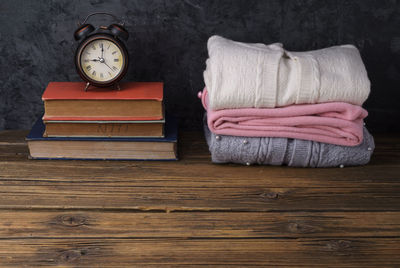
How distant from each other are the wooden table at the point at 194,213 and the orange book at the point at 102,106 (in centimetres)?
13

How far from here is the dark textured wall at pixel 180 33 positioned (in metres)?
1.37

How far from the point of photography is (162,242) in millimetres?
958

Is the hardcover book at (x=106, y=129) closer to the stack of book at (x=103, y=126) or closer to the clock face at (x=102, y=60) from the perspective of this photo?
the stack of book at (x=103, y=126)

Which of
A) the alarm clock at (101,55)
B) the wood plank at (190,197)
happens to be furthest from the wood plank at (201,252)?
the alarm clock at (101,55)

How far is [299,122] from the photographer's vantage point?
3.86 feet

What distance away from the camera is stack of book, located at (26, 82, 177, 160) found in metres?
1.24

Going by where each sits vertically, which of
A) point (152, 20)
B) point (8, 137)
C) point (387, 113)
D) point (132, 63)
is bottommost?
point (8, 137)

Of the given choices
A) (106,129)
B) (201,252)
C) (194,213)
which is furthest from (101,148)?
(201,252)

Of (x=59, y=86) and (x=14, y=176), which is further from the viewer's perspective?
(x=59, y=86)

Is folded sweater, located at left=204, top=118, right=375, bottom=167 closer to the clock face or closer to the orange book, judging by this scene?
the orange book

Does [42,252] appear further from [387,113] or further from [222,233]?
[387,113]

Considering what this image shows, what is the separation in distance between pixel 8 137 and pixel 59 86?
273 mm

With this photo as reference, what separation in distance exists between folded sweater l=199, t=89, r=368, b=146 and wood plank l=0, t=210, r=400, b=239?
22 cm

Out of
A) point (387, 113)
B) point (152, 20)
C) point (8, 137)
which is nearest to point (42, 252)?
point (8, 137)
